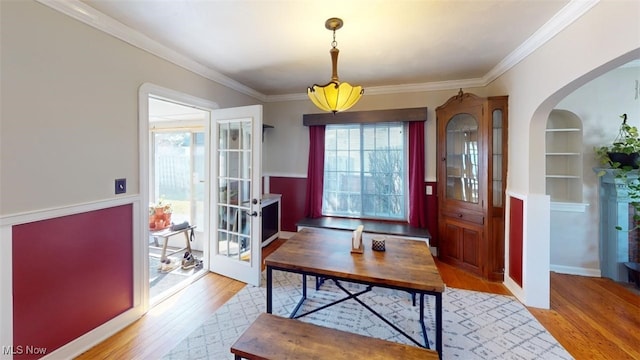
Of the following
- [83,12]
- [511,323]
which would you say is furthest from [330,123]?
[511,323]

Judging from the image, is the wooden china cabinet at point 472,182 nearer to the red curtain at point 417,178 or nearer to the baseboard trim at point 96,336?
the red curtain at point 417,178

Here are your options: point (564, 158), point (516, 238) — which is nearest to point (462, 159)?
point (516, 238)

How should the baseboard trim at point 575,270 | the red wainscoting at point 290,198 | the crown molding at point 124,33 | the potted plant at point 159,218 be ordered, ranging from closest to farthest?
1. the crown molding at point 124,33
2. the baseboard trim at point 575,270
3. the potted plant at point 159,218
4. the red wainscoting at point 290,198

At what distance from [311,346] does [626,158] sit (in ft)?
12.8

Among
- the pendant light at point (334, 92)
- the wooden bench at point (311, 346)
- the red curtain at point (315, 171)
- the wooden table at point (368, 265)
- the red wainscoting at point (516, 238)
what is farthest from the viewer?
the red curtain at point (315, 171)

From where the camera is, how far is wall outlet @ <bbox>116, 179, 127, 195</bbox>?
219cm

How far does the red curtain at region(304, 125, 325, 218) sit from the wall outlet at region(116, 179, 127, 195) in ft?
8.37

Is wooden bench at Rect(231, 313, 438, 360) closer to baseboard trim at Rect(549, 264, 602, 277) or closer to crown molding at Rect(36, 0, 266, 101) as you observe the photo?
crown molding at Rect(36, 0, 266, 101)

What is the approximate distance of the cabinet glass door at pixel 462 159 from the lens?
3205mm

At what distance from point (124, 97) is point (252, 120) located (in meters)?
1.16

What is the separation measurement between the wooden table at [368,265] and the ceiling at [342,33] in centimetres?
190

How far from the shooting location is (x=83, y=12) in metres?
1.87

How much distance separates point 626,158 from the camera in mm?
2785

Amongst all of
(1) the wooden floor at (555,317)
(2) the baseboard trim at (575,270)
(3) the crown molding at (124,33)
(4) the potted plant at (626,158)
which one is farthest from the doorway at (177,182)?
(4) the potted plant at (626,158)
